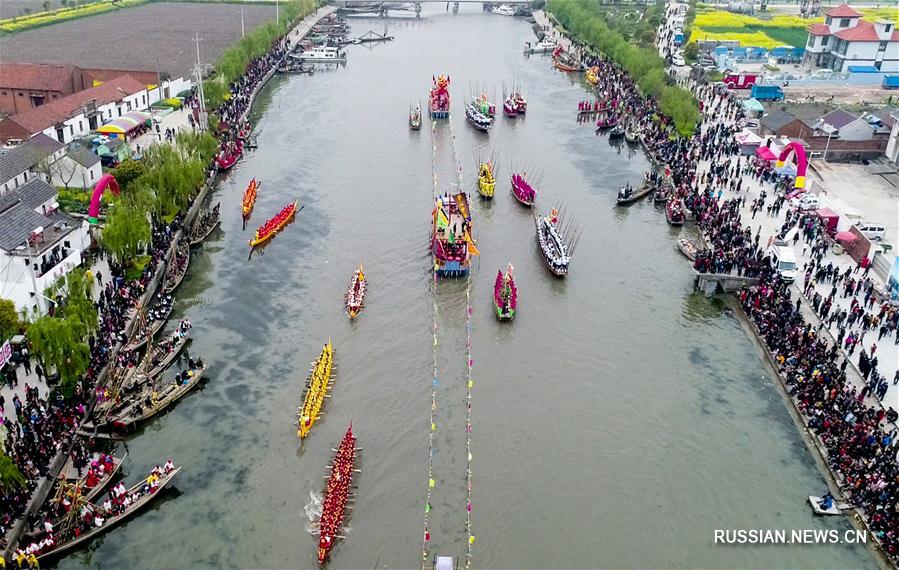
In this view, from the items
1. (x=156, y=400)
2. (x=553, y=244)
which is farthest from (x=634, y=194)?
(x=156, y=400)

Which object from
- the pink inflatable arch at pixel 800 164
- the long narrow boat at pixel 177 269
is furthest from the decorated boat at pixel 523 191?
the long narrow boat at pixel 177 269

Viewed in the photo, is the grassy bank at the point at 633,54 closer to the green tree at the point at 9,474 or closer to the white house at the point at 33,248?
the white house at the point at 33,248

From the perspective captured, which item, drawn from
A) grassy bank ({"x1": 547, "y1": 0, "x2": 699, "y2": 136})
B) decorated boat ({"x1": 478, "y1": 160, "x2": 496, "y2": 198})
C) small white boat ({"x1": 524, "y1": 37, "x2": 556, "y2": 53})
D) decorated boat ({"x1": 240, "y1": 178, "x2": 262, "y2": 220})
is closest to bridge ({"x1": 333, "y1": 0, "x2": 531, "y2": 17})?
grassy bank ({"x1": 547, "y1": 0, "x2": 699, "y2": 136})

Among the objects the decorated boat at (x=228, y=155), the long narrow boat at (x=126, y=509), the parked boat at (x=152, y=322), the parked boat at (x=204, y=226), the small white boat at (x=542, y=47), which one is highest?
the small white boat at (x=542, y=47)

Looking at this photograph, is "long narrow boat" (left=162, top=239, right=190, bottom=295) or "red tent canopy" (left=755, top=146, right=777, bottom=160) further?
"red tent canopy" (left=755, top=146, right=777, bottom=160)

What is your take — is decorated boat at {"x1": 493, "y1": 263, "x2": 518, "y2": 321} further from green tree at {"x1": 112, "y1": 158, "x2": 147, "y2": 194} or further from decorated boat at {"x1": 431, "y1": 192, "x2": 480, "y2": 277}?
green tree at {"x1": 112, "y1": 158, "x2": 147, "y2": 194}

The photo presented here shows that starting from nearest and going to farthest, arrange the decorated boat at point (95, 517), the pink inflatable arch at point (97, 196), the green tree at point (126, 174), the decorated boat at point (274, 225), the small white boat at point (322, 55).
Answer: the decorated boat at point (95, 517)
the pink inflatable arch at point (97, 196)
the decorated boat at point (274, 225)
the green tree at point (126, 174)
the small white boat at point (322, 55)

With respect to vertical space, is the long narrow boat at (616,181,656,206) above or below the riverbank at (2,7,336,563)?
above
